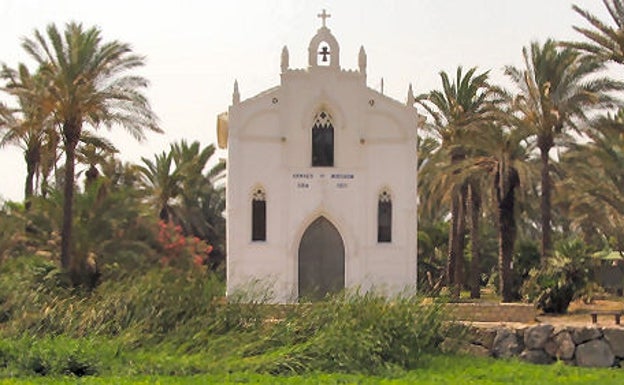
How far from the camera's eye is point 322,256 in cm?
3002

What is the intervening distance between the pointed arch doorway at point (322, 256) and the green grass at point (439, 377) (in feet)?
44.6

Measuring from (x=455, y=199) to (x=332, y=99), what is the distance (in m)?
7.85

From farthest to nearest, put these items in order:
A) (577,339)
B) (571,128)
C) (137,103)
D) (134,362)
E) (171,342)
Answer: (571,128), (137,103), (577,339), (171,342), (134,362)

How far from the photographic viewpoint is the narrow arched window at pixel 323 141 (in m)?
30.0

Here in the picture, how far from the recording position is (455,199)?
35.7 meters

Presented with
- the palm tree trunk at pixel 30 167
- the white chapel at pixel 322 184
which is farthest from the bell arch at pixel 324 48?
the palm tree trunk at pixel 30 167

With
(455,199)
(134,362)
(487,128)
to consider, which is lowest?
(134,362)

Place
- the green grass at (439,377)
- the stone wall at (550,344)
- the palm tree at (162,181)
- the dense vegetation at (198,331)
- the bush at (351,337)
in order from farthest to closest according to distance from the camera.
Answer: the palm tree at (162,181) → the stone wall at (550,344) → the bush at (351,337) → the dense vegetation at (198,331) → the green grass at (439,377)

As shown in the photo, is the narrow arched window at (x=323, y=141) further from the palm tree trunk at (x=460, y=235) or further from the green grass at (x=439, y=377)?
the green grass at (x=439, y=377)

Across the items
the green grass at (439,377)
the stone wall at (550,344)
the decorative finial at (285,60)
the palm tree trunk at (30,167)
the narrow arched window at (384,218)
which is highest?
the decorative finial at (285,60)

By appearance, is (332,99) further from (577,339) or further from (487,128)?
(577,339)

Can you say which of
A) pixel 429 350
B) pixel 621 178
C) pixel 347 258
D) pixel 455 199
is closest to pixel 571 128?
pixel 621 178

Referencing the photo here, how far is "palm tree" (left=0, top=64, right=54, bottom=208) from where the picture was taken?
28.7 meters

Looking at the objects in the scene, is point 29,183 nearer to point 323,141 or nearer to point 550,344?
point 323,141
